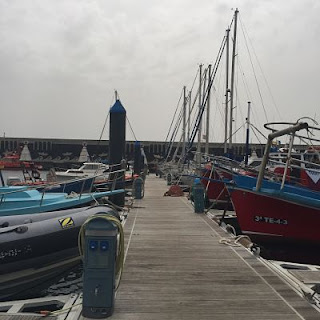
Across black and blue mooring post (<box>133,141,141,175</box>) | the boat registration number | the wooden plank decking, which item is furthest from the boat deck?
black and blue mooring post (<box>133,141,141,175</box>)

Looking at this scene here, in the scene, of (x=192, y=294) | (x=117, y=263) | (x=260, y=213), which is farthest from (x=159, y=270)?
(x=260, y=213)

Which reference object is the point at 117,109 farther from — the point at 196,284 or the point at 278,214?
the point at 196,284

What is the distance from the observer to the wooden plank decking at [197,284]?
186 inches

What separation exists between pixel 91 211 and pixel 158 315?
3.33 metres

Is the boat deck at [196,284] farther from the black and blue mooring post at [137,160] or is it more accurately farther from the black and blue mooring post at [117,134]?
the black and blue mooring post at [137,160]

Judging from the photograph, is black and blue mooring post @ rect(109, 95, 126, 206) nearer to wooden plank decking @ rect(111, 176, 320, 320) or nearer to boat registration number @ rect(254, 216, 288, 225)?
wooden plank decking @ rect(111, 176, 320, 320)

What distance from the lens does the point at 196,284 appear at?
5.78m

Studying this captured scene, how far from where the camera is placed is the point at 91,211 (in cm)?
761

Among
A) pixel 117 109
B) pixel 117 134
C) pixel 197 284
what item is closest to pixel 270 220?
pixel 197 284

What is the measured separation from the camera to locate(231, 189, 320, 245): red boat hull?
1034cm

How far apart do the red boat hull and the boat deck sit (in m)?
1.53

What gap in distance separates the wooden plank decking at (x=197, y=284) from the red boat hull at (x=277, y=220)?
149 cm

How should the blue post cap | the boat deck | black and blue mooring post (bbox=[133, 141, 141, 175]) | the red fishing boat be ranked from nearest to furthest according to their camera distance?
1. the boat deck
2. the red fishing boat
3. the blue post cap
4. black and blue mooring post (bbox=[133, 141, 141, 175])

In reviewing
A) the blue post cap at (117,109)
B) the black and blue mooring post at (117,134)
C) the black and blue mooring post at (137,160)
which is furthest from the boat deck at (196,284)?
the black and blue mooring post at (137,160)
